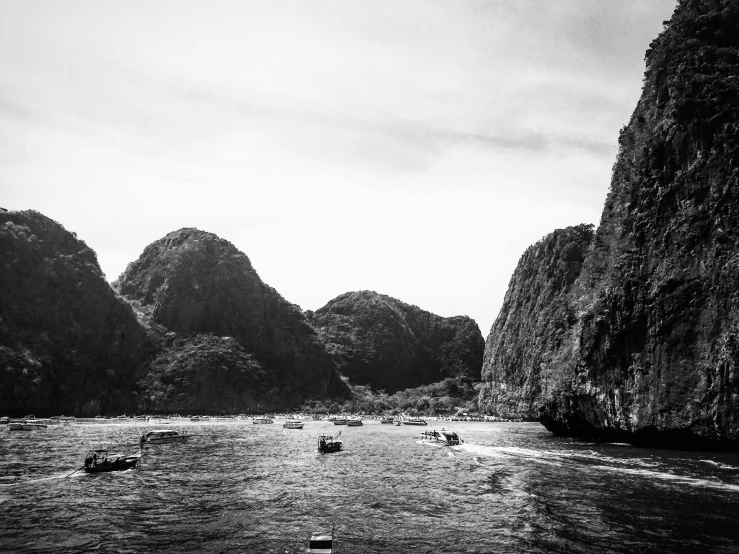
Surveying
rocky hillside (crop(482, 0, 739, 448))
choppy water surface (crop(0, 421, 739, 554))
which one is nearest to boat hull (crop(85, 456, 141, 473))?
choppy water surface (crop(0, 421, 739, 554))

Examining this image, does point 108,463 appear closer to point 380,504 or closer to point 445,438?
point 380,504

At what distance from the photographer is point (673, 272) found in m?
85.2

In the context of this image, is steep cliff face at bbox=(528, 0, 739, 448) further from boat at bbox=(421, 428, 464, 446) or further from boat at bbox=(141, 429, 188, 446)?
boat at bbox=(141, 429, 188, 446)

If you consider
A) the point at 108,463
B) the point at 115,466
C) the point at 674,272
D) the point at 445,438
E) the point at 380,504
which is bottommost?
the point at 445,438

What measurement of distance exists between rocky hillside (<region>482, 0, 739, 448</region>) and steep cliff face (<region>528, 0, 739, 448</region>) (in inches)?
7.8

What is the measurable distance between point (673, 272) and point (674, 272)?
7.7 inches

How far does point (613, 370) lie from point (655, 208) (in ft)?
96.7

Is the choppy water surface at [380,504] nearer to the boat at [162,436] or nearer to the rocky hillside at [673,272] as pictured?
the rocky hillside at [673,272]

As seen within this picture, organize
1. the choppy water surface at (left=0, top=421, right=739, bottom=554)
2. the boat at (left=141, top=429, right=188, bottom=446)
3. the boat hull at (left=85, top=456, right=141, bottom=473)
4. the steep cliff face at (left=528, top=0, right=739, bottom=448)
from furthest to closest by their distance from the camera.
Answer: the boat at (left=141, top=429, right=188, bottom=446), the steep cliff face at (left=528, top=0, right=739, bottom=448), the boat hull at (left=85, top=456, right=141, bottom=473), the choppy water surface at (left=0, top=421, right=739, bottom=554)

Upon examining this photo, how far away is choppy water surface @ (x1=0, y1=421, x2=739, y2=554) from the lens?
34.1 meters

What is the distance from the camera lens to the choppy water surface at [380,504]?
112 feet

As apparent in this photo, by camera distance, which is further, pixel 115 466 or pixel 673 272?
pixel 673 272

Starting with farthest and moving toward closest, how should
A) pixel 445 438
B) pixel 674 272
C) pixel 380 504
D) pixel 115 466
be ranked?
pixel 445 438 < pixel 674 272 < pixel 115 466 < pixel 380 504

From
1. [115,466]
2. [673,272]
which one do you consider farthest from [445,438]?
[115,466]
